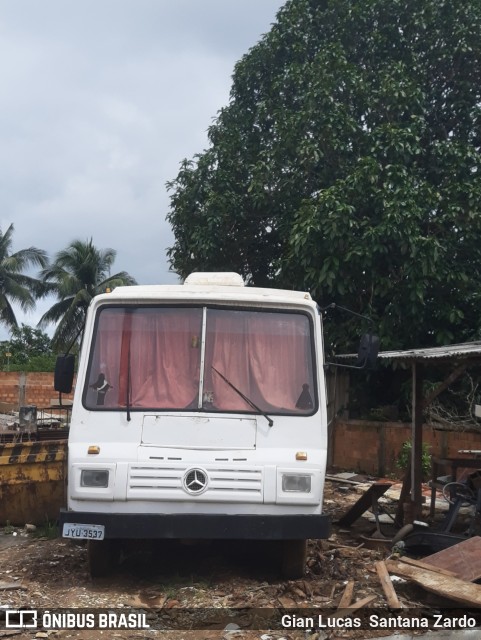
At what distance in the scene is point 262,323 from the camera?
7.07 metres

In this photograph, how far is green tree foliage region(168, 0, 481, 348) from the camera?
14211mm

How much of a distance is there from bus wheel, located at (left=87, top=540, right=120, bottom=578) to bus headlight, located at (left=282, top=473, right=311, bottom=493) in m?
1.70

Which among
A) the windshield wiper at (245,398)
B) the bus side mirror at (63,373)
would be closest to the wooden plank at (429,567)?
the windshield wiper at (245,398)

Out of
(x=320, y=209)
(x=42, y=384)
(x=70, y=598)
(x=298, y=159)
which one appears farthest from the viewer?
(x=42, y=384)

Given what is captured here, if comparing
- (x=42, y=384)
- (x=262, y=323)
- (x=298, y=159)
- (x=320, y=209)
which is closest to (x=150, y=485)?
(x=262, y=323)

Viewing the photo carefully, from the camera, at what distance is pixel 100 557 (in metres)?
6.70

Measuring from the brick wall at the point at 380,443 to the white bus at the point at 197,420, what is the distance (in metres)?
7.21

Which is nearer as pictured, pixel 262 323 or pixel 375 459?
pixel 262 323

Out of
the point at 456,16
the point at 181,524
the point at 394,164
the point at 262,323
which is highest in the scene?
the point at 456,16

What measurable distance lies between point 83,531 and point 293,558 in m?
1.84

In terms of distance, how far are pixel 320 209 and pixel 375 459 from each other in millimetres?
5020

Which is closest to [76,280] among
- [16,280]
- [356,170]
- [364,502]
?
[16,280]

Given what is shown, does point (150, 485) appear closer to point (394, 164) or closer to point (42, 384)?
point (394, 164)

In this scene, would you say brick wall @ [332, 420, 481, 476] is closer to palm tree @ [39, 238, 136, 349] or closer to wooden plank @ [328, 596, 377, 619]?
wooden plank @ [328, 596, 377, 619]
